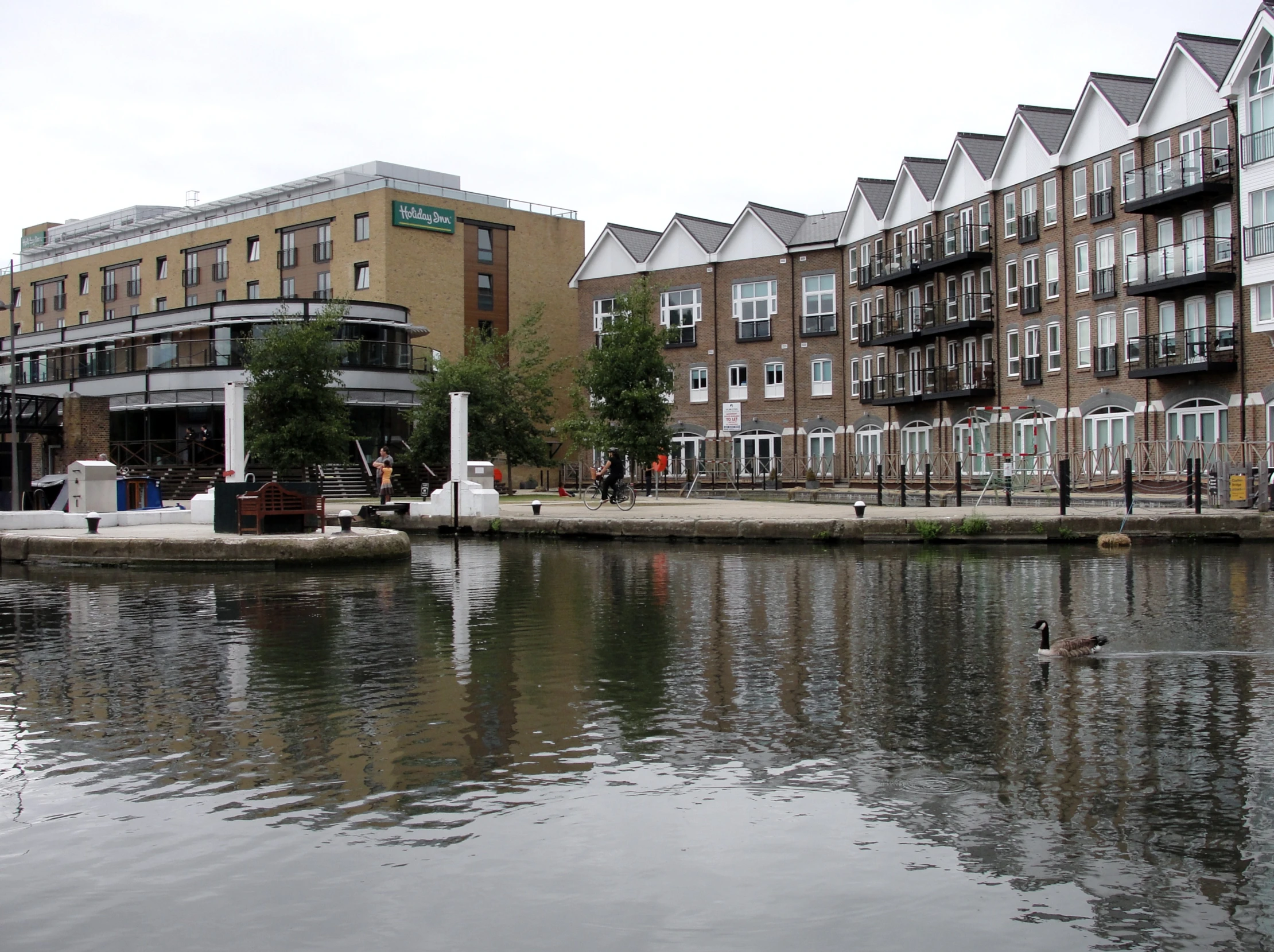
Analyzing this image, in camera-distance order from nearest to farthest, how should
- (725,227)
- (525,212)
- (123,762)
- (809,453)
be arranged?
(123,762)
(809,453)
(725,227)
(525,212)

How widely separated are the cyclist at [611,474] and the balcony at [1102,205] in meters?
20.2

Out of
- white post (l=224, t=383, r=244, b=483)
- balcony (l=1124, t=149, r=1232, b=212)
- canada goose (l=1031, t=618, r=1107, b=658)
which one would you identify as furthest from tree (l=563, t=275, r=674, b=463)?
canada goose (l=1031, t=618, r=1107, b=658)

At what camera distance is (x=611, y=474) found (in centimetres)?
3338

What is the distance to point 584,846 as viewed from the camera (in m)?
5.86

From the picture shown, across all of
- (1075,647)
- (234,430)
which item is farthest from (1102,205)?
(1075,647)

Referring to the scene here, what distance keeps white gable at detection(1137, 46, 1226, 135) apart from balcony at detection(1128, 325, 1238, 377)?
669 centimetres

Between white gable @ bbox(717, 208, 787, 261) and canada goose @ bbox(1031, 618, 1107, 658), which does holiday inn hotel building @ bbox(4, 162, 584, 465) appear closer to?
white gable @ bbox(717, 208, 787, 261)

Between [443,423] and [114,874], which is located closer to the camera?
[114,874]

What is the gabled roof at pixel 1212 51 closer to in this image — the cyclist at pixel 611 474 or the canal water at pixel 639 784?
the cyclist at pixel 611 474

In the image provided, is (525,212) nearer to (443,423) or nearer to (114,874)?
(443,423)

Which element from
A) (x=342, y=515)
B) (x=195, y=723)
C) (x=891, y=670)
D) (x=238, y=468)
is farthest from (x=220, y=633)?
(x=238, y=468)

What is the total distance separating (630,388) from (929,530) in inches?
707

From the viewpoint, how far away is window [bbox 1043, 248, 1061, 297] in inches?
1794

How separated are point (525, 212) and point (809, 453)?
2306cm
